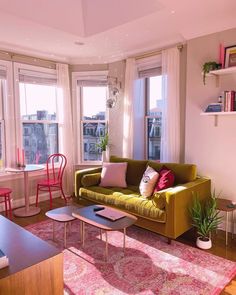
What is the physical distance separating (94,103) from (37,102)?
Result: 109 cm

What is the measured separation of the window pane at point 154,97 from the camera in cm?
425

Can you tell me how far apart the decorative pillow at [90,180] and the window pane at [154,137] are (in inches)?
42.3

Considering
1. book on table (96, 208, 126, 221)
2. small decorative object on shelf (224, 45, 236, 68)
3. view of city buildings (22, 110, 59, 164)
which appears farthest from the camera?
view of city buildings (22, 110, 59, 164)

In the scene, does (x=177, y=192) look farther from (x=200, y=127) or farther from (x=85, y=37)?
(x=85, y=37)

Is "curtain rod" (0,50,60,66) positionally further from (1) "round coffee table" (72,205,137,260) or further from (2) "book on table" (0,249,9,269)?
(2) "book on table" (0,249,9,269)

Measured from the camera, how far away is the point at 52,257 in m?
1.45

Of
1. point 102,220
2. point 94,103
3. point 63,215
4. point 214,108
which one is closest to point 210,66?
point 214,108

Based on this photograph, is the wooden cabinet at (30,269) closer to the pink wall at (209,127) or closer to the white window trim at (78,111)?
the pink wall at (209,127)

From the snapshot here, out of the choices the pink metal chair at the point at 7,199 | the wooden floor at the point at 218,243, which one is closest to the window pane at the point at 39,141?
the pink metal chair at the point at 7,199

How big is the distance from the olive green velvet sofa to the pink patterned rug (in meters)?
0.23

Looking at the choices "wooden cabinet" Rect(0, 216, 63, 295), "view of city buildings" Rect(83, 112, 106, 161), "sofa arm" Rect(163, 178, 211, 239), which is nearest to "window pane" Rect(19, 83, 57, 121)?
"view of city buildings" Rect(83, 112, 106, 161)

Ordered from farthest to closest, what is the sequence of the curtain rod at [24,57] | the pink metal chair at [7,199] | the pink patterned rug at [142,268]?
the curtain rod at [24,57], the pink metal chair at [7,199], the pink patterned rug at [142,268]

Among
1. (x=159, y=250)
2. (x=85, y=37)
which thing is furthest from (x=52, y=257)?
(x=85, y=37)

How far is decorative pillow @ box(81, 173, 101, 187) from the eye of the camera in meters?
3.92
